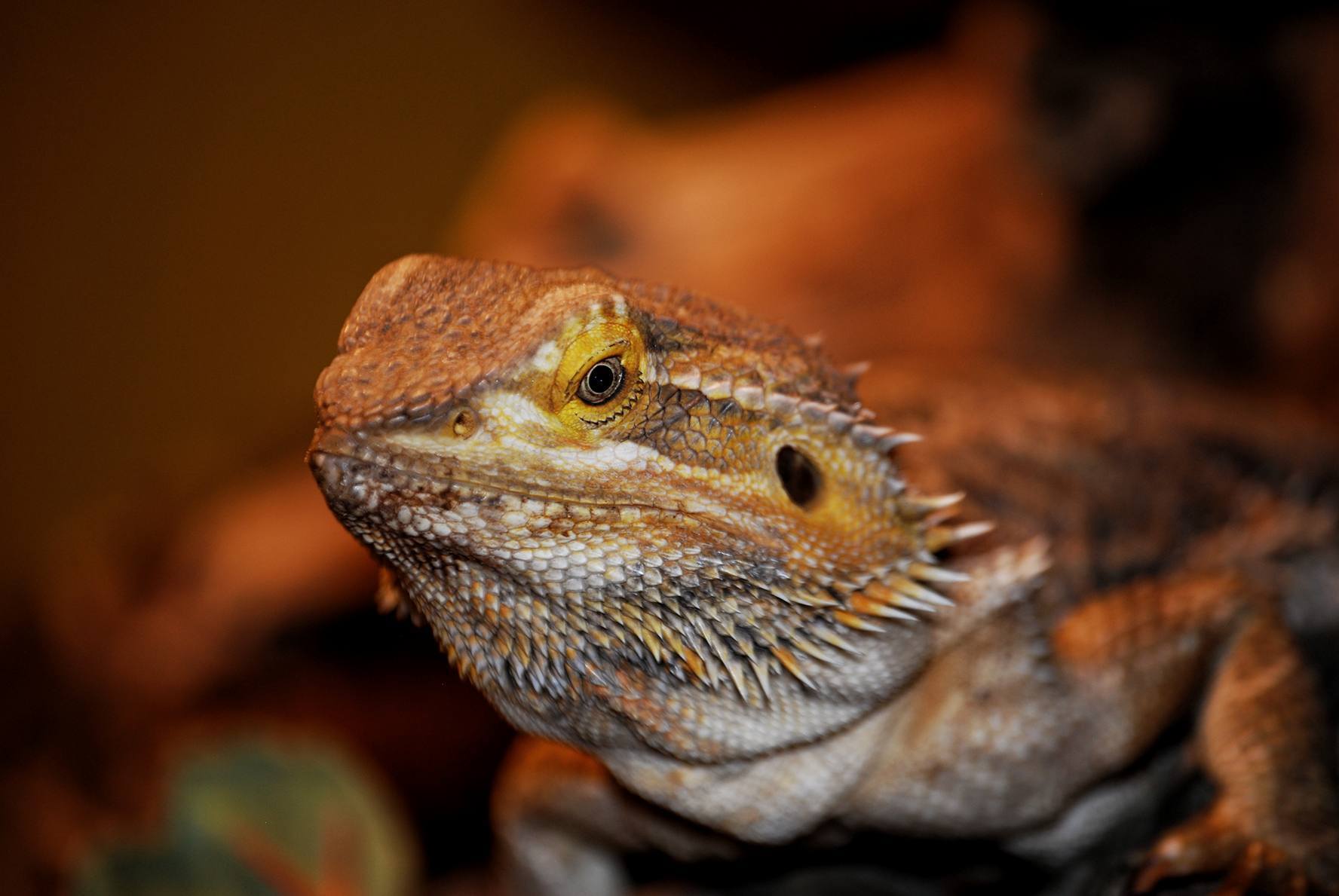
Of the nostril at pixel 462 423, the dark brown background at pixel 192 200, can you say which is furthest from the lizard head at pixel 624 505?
the dark brown background at pixel 192 200

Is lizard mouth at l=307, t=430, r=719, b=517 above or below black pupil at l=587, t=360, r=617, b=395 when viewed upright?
below

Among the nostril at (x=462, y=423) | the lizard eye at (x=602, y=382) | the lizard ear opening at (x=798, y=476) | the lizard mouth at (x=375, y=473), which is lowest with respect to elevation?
the lizard mouth at (x=375, y=473)

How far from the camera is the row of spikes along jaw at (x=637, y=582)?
1853 mm

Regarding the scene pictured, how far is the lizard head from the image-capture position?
183 centimetres

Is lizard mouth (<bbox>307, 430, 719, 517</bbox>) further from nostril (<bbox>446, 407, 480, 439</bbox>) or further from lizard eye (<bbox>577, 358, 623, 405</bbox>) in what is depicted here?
lizard eye (<bbox>577, 358, 623, 405</bbox>)

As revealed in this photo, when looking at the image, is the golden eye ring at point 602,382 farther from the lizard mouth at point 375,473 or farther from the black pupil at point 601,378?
the lizard mouth at point 375,473

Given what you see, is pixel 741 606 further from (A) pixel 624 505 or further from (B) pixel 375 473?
(B) pixel 375 473

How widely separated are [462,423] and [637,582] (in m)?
0.41

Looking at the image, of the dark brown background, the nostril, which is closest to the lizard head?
the nostril

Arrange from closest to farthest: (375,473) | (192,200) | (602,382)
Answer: (375,473) < (602,382) < (192,200)

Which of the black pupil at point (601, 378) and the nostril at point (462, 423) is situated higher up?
the black pupil at point (601, 378)

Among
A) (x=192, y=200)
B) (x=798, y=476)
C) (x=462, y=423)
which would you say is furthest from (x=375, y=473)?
(x=192, y=200)

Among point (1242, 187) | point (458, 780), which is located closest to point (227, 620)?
point (458, 780)

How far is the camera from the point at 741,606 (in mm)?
2029
